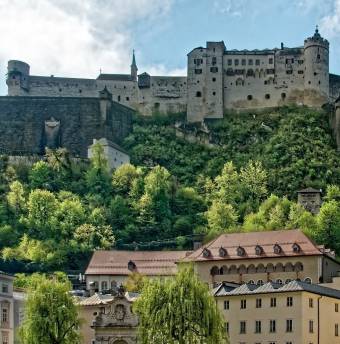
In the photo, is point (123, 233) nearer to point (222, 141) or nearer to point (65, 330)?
point (222, 141)

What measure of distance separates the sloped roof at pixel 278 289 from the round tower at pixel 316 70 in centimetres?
8590

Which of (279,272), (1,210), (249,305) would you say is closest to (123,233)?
(1,210)

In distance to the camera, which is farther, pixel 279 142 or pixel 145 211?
pixel 279 142

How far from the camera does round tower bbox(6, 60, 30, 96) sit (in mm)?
175500

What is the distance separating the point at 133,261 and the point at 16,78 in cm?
7270

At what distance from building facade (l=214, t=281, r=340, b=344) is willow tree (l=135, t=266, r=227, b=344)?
489 inches

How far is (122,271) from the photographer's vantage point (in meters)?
110

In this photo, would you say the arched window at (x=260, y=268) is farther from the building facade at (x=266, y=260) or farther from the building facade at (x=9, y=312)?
the building facade at (x=9, y=312)

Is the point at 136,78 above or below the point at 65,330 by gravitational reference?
above

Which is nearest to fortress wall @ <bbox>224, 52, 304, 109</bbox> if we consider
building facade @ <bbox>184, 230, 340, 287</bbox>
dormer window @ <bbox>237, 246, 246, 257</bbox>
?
building facade @ <bbox>184, 230, 340, 287</bbox>

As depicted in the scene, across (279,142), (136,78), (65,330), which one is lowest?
(65,330)

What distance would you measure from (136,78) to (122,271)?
243 ft

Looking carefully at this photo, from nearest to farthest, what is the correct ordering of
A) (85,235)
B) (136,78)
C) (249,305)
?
(249,305), (85,235), (136,78)

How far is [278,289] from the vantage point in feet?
267
